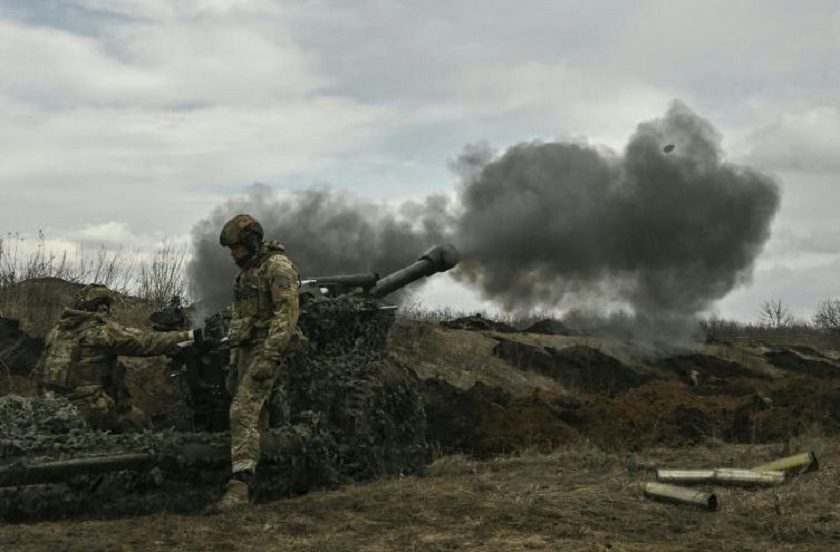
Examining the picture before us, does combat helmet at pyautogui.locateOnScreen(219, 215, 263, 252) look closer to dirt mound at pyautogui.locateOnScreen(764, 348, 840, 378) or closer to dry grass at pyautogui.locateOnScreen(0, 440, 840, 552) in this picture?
dry grass at pyautogui.locateOnScreen(0, 440, 840, 552)

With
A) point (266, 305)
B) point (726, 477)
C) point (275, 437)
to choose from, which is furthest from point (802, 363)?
point (266, 305)

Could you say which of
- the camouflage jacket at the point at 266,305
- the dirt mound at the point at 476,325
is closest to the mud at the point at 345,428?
the camouflage jacket at the point at 266,305

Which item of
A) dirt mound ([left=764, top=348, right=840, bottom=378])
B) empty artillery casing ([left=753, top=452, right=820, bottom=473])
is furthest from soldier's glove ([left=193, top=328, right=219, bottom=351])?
dirt mound ([left=764, top=348, right=840, bottom=378])

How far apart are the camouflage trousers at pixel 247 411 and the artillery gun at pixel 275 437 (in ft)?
0.70

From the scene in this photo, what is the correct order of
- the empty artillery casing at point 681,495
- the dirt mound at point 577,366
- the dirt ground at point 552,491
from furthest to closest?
the dirt mound at point 577,366
the empty artillery casing at point 681,495
the dirt ground at point 552,491

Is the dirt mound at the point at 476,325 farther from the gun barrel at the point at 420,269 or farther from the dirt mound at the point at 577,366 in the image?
the gun barrel at the point at 420,269

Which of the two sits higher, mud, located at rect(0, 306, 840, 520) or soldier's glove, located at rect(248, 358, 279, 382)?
soldier's glove, located at rect(248, 358, 279, 382)

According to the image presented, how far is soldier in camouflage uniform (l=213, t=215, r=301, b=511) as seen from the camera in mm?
7555

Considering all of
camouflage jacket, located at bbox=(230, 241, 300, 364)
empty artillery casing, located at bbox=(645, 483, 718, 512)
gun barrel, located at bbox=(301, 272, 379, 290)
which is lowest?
empty artillery casing, located at bbox=(645, 483, 718, 512)

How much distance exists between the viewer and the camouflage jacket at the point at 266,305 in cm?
772

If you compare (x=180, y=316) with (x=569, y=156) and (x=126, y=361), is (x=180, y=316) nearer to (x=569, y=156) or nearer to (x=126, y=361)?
(x=126, y=361)

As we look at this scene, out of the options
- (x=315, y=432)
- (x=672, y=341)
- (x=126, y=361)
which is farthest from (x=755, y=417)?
(x=672, y=341)

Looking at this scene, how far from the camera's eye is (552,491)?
8172 mm

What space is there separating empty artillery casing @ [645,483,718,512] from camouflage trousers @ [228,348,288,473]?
3.00m
